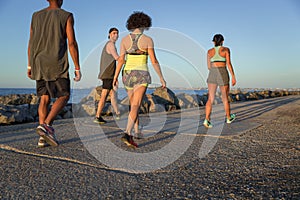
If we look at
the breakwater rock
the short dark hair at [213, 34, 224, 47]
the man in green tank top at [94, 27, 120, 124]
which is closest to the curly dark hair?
the man in green tank top at [94, 27, 120, 124]

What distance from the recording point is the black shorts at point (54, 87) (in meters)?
2.97

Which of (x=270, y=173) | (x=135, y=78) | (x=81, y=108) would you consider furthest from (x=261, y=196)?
(x=81, y=108)

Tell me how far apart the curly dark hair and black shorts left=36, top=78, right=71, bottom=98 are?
110 cm

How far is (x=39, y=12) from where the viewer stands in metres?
3.02

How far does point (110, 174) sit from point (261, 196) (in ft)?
3.48

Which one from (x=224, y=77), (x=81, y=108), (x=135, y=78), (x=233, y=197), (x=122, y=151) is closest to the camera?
(x=233, y=197)

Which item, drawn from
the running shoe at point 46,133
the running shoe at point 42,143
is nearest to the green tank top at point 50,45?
the running shoe at point 46,133

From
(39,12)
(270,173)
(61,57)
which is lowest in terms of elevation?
(270,173)

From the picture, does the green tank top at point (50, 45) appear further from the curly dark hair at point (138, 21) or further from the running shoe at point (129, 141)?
the running shoe at point (129, 141)

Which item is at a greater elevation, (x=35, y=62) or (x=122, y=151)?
(x=35, y=62)

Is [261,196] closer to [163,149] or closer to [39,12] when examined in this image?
[163,149]

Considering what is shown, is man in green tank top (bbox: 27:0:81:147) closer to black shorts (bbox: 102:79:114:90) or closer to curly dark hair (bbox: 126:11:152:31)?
curly dark hair (bbox: 126:11:152:31)

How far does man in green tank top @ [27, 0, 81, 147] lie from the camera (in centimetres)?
294

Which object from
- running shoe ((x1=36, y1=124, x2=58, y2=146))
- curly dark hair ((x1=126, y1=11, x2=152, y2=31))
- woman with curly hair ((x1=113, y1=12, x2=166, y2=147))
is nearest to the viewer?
running shoe ((x1=36, y1=124, x2=58, y2=146))
